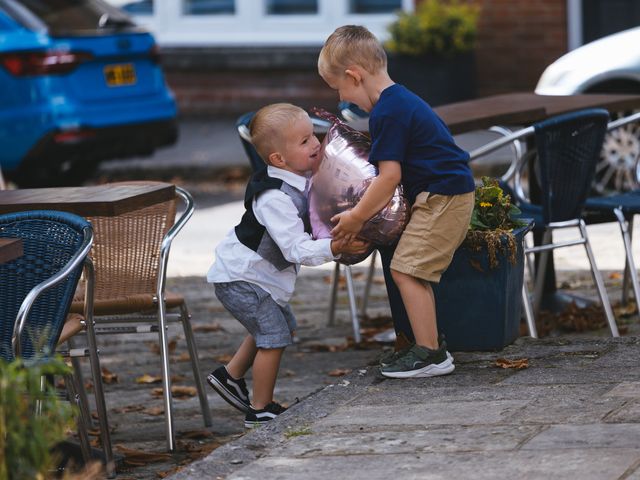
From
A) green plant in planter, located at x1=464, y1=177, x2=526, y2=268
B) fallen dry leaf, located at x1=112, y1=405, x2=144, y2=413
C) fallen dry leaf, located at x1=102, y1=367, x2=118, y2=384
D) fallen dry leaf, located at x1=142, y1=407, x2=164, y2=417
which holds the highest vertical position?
green plant in planter, located at x1=464, y1=177, x2=526, y2=268

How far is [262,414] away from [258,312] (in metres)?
0.35

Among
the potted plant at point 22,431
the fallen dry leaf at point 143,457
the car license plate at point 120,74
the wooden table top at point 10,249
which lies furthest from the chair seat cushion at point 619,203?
the car license plate at point 120,74

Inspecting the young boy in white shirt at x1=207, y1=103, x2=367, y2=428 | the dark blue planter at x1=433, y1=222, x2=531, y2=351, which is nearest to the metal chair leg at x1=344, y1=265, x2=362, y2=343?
the dark blue planter at x1=433, y1=222, x2=531, y2=351

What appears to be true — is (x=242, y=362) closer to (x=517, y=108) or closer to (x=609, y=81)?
(x=517, y=108)

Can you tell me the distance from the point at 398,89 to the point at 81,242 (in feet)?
3.91

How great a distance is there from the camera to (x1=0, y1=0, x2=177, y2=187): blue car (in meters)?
10.7

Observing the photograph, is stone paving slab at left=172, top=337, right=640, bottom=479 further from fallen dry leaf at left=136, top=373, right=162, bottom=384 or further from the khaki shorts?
fallen dry leaf at left=136, top=373, right=162, bottom=384

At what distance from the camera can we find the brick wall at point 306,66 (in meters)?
14.5

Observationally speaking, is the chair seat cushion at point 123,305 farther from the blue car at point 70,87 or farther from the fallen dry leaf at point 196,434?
the blue car at point 70,87

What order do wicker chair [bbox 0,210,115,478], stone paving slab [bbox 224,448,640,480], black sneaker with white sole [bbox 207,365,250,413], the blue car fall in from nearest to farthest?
stone paving slab [bbox 224,448,640,480], wicker chair [bbox 0,210,115,478], black sneaker with white sole [bbox 207,365,250,413], the blue car

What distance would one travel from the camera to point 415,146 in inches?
193

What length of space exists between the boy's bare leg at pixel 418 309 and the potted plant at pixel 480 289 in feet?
0.81

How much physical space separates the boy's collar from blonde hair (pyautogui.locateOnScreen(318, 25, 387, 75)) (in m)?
0.37

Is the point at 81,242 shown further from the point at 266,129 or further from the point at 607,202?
the point at 607,202
